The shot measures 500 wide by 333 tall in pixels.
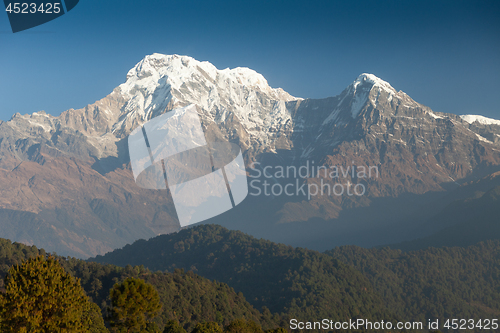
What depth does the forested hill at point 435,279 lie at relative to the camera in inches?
5389

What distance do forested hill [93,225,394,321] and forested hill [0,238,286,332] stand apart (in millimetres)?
21837

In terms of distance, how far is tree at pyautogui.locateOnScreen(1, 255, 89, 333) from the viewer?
14086 mm

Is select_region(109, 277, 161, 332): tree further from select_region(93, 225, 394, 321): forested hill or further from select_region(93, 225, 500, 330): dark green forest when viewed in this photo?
select_region(93, 225, 394, 321): forested hill

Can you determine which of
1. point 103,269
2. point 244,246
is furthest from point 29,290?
point 244,246

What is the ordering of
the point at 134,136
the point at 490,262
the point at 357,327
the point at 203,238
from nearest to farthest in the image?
1. the point at 134,136
2. the point at 357,327
3. the point at 203,238
4. the point at 490,262

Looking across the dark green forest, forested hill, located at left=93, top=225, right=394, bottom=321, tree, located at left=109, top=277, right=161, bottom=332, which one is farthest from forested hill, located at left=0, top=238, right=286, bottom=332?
tree, located at left=109, top=277, right=161, bottom=332

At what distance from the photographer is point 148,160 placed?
14.2 m

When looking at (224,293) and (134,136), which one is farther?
(224,293)

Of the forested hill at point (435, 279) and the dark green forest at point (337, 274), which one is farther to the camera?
the forested hill at point (435, 279)

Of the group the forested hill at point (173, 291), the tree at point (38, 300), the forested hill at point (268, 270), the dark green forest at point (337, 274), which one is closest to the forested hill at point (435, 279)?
the dark green forest at point (337, 274)

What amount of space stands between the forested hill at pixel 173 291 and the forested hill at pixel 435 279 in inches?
2864

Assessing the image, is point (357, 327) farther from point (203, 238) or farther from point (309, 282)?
point (203, 238)

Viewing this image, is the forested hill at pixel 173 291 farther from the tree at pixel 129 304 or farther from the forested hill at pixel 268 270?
the tree at pixel 129 304

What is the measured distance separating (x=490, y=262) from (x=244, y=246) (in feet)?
332
